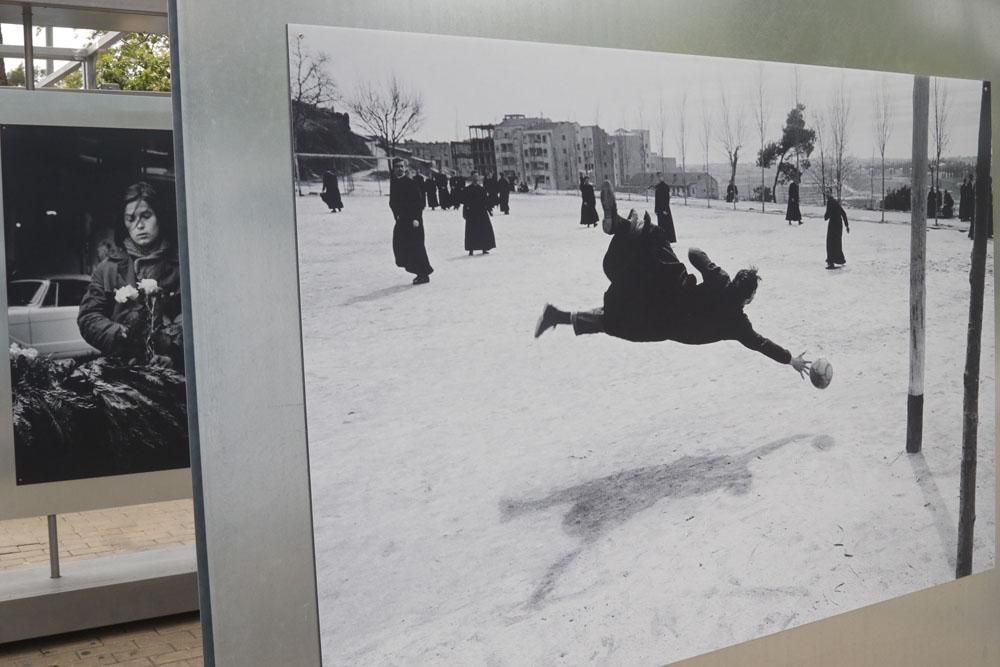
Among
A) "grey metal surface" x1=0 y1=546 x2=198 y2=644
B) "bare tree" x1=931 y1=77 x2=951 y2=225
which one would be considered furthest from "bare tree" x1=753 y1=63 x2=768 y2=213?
"grey metal surface" x1=0 y1=546 x2=198 y2=644

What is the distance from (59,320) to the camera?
5.55m

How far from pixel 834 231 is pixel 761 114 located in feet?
1.76

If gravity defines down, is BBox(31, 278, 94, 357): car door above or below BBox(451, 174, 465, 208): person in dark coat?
below

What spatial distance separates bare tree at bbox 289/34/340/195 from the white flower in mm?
3388

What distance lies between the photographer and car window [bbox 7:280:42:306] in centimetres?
543

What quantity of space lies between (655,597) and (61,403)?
3608mm

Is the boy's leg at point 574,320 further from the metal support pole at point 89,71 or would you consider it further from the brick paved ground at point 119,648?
the metal support pole at point 89,71

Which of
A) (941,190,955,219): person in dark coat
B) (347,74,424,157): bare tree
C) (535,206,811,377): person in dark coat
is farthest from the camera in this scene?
(941,190,955,219): person in dark coat

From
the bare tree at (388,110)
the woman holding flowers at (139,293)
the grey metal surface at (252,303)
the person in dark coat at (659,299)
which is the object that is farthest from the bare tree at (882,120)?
the woman holding flowers at (139,293)

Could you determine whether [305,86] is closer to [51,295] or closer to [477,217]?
[477,217]

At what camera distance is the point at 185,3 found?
2.52 metres

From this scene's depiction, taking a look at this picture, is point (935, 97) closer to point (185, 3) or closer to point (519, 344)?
point (519, 344)

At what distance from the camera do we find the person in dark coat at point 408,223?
2.86 metres

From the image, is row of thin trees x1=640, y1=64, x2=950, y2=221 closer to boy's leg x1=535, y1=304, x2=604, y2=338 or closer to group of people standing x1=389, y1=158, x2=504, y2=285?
boy's leg x1=535, y1=304, x2=604, y2=338
